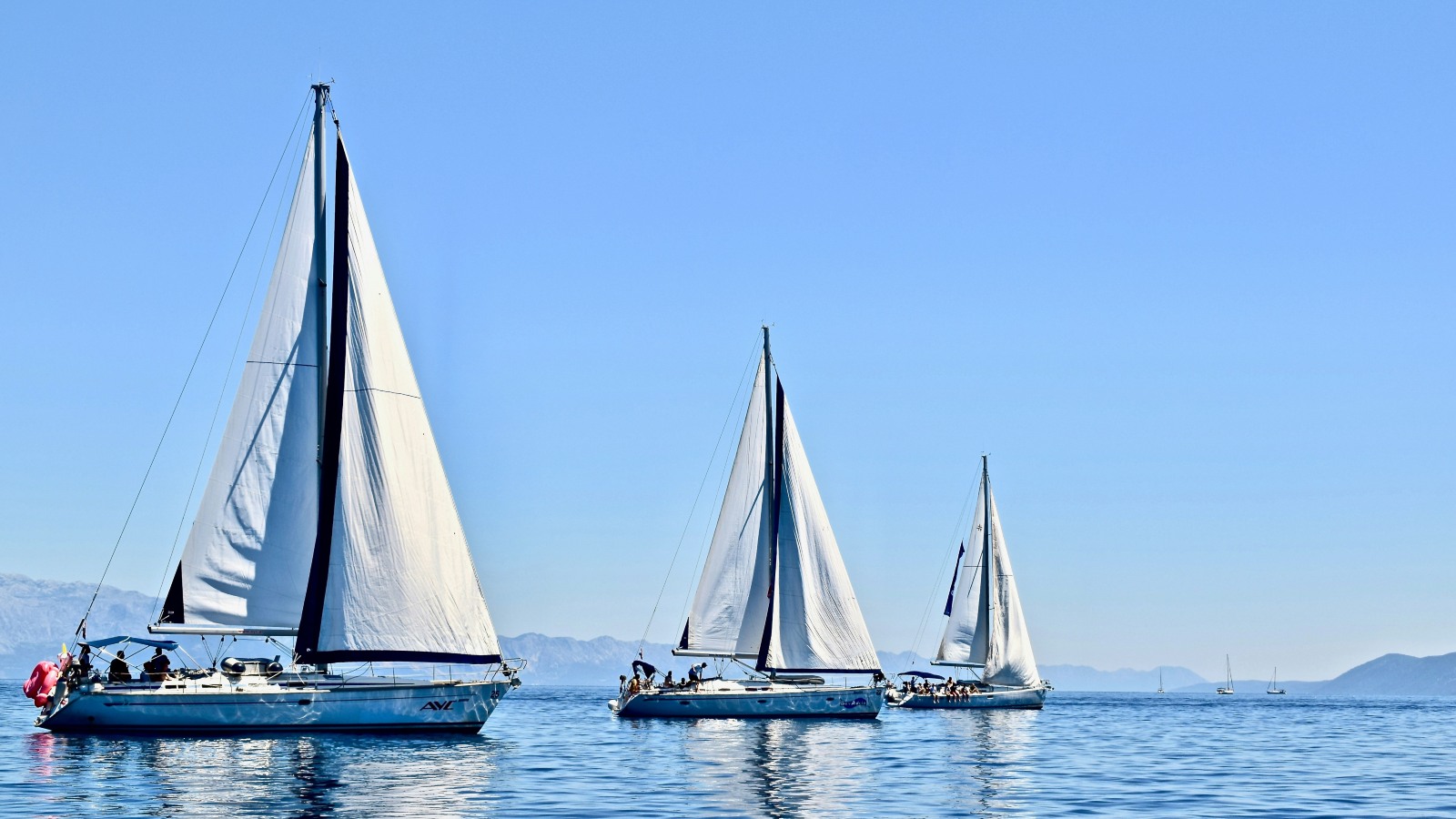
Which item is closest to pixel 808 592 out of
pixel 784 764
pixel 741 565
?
pixel 741 565

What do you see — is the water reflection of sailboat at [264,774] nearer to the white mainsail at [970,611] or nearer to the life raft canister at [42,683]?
the life raft canister at [42,683]

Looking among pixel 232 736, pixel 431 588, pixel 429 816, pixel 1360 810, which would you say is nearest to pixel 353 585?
pixel 431 588

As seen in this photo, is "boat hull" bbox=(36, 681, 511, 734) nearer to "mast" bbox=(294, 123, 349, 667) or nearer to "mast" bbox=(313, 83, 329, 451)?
"mast" bbox=(294, 123, 349, 667)

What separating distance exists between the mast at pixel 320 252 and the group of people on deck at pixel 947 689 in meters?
59.6

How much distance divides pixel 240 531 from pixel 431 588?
6.40 m

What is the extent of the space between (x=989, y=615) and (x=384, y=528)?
60775mm

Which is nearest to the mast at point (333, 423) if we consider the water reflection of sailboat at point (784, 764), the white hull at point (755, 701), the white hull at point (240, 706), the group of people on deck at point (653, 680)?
the white hull at point (240, 706)

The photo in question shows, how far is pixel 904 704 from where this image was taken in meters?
99.6

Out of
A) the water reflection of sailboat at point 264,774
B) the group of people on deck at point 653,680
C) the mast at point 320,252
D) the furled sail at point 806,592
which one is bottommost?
the water reflection of sailboat at point 264,774

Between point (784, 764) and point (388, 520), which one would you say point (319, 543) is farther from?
point (784, 764)

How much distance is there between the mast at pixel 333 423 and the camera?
47781 millimetres

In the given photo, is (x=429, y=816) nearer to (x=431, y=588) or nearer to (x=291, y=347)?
(x=431, y=588)

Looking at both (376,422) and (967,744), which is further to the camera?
(967,744)

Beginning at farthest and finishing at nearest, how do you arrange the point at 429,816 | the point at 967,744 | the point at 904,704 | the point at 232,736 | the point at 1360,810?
the point at 904,704, the point at 967,744, the point at 232,736, the point at 1360,810, the point at 429,816
